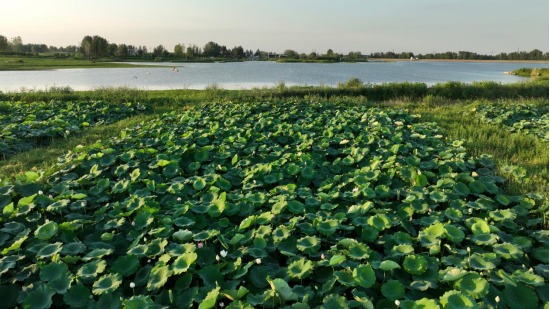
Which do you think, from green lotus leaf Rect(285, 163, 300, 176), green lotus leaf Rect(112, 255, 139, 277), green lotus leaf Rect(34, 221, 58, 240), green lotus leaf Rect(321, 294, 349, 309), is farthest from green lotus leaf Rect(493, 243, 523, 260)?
green lotus leaf Rect(34, 221, 58, 240)

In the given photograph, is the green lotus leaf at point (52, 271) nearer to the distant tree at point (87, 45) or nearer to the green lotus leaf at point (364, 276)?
the green lotus leaf at point (364, 276)

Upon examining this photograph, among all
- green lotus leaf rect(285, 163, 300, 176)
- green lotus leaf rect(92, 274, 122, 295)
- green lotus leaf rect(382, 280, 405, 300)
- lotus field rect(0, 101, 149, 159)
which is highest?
lotus field rect(0, 101, 149, 159)

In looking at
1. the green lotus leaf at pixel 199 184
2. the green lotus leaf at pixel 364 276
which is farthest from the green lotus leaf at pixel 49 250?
the green lotus leaf at pixel 364 276

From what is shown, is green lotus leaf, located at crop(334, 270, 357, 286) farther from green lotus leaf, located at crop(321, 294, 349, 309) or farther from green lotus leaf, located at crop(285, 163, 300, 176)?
green lotus leaf, located at crop(285, 163, 300, 176)

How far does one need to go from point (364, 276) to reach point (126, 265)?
72.7 inches

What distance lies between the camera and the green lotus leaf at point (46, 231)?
2857 mm

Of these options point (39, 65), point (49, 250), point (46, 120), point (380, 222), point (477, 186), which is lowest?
point (49, 250)

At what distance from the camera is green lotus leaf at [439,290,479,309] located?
1997 millimetres

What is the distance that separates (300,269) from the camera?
2.46 metres

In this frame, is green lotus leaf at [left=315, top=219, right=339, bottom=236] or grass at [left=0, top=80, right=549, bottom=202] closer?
green lotus leaf at [left=315, top=219, right=339, bottom=236]

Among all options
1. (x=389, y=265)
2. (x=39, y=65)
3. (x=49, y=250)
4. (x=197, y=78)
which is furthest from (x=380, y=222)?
(x=39, y=65)

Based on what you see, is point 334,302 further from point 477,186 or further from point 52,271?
point 477,186

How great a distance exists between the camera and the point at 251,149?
5539 mm

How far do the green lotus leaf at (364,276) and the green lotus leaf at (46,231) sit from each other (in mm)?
2627
